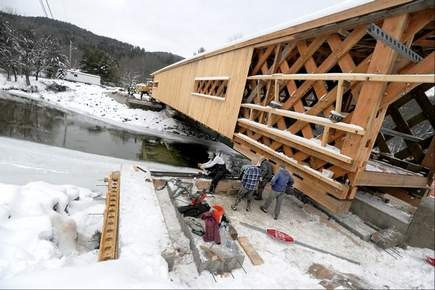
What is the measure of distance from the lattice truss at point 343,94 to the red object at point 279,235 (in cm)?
126

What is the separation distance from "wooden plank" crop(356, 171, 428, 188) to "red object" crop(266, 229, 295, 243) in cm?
168

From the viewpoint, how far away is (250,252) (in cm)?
473

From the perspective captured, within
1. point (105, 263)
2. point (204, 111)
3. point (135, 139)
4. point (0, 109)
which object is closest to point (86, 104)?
point (0, 109)

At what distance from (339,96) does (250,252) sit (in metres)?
3.37

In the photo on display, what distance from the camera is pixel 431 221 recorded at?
16.4 feet

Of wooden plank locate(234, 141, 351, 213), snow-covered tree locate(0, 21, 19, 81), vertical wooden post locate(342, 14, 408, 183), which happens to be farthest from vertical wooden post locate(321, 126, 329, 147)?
snow-covered tree locate(0, 21, 19, 81)

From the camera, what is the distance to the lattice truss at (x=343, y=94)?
4.67 m

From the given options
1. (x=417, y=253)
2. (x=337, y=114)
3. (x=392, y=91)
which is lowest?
(x=417, y=253)

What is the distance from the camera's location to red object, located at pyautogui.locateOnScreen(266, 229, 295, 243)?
5.28 meters

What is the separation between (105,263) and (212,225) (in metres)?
1.88

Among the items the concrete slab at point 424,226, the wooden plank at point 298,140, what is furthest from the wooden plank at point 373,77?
the concrete slab at point 424,226

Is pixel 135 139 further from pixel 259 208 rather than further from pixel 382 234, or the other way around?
pixel 382 234

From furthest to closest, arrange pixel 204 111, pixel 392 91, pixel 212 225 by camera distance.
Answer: pixel 204 111
pixel 212 225
pixel 392 91

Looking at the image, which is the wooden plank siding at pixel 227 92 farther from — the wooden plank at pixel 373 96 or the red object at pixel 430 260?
the red object at pixel 430 260
